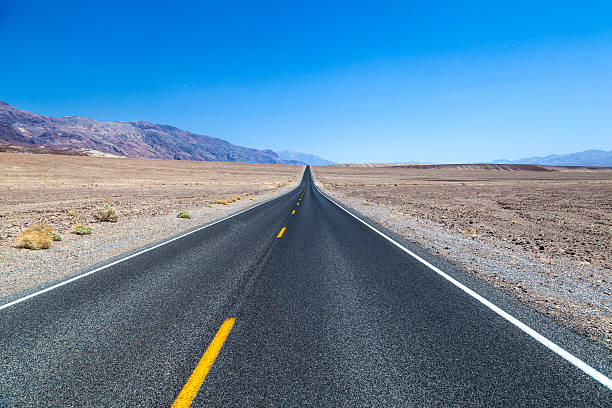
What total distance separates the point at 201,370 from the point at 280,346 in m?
0.89

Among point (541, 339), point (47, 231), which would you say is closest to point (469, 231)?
point (541, 339)

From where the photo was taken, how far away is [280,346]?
3.53m

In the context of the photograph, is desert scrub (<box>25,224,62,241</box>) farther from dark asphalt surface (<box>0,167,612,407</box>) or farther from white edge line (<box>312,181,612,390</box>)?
white edge line (<box>312,181,612,390</box>)

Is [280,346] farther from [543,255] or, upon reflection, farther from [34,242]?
[34,242]

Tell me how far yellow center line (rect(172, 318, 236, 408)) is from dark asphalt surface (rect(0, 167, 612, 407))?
7 centimetres

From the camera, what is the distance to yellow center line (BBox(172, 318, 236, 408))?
2634mm

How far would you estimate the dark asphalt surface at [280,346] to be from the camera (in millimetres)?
2748

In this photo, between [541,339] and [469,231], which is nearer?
[541,339]

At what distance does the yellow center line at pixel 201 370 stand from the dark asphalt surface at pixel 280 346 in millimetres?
66

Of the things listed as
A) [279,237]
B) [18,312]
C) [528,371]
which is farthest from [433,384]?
[279,237]

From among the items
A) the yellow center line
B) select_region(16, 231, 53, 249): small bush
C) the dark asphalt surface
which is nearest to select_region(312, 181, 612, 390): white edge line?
the dark asphalt surface

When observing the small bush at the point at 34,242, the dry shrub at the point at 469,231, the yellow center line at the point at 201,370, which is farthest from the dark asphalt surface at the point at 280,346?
the dry shrub at the point at 469,231

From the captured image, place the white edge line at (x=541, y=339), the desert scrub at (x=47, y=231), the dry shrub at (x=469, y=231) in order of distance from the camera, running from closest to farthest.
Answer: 1. the white edge line at (x=541, y=339)
2. the desert scrub at (x=47, y=231)
3. the dry shrub at (x=469, y=231)

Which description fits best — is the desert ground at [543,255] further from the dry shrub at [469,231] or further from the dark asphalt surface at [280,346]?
the dark asphalt surface at [280,346]
